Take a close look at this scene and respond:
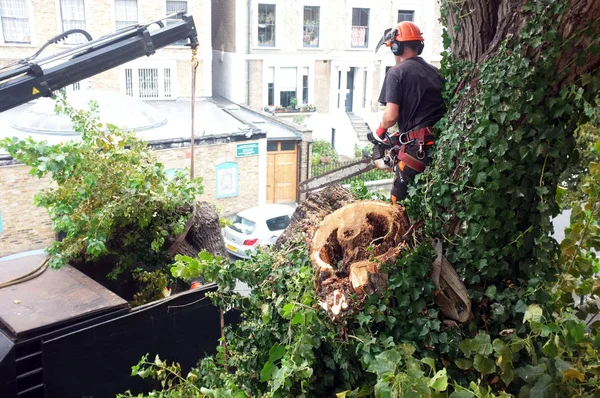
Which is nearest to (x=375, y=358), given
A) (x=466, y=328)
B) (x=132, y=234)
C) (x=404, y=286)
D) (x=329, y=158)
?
(x=404, y=286)

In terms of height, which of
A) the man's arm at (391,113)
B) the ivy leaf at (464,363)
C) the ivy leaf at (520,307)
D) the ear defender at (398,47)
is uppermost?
the ear defender at (398,47)

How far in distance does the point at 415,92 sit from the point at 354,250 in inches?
29.0

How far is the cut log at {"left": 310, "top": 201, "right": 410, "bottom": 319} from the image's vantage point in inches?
76.0

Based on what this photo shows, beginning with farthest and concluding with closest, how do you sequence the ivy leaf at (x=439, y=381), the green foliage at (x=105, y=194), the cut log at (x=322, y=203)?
the green foliage at (x=105, y=194)
the cut log at (x=322, y=203)
the ivy leaf at (x=439, y=381)

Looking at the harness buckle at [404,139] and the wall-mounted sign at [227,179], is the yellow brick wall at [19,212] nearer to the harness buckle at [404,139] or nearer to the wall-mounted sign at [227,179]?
the wall-mounted sign at [227,179]

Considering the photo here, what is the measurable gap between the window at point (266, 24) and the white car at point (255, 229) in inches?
196

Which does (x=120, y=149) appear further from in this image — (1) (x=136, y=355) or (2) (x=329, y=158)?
(2) (x=329, y=158)

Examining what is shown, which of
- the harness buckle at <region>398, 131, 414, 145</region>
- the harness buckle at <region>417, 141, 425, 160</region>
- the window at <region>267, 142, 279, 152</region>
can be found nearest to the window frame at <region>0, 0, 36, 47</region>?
the window at <region>267, 142, 279, 152</region>

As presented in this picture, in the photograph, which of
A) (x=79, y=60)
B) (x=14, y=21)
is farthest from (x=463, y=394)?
(x=14, y=21)

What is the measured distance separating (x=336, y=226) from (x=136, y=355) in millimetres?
1407

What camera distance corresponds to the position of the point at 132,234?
11.7 feet

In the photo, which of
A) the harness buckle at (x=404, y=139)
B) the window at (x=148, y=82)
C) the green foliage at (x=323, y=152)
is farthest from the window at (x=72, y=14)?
the harness buckle at (x=404, y=139)

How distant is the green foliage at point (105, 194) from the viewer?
326cm

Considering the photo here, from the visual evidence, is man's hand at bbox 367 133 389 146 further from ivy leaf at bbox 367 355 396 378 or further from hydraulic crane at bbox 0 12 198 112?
hydraulic crane at bbox 0 12 198 112
